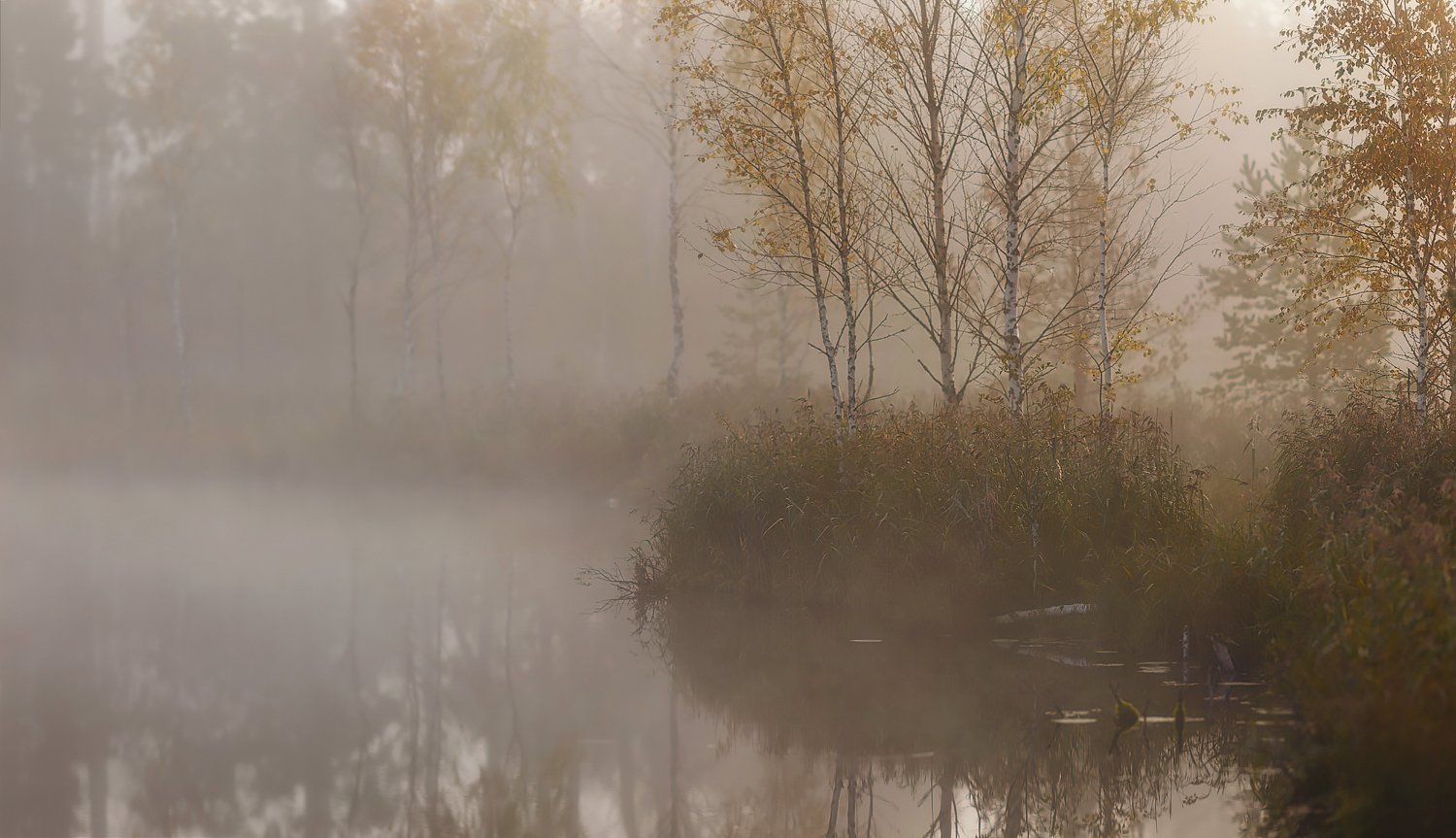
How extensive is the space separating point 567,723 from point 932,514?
14.0ft

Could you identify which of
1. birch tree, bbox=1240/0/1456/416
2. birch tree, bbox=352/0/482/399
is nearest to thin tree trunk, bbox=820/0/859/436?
birch tree, bbox=1240/0/1456/416

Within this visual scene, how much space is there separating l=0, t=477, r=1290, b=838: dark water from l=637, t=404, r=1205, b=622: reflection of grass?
55 centimetres

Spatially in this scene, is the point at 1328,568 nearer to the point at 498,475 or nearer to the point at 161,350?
the point at 498,475

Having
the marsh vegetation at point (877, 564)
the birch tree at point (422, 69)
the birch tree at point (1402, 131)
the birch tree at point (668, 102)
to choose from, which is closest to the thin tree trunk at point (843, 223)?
the marsh vegetation at point (877, 564)

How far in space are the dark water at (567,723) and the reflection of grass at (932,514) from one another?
0.55 m

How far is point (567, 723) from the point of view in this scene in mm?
9133

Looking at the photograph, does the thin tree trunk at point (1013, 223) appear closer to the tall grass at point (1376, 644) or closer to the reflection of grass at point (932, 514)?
the reflection of grass at point (932, 514)

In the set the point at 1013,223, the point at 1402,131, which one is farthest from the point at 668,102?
the point at 1402,131

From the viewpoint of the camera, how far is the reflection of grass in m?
11.0

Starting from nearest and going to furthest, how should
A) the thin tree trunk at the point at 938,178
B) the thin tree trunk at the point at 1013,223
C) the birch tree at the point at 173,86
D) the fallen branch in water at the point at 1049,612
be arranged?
1. the fallen branch in water at the point at 1049,612
2. the thin tree trunk at the point at 1013,223
3. the thin tree trunk at the point at 938,178
4. the birch tree at the point at 173,86

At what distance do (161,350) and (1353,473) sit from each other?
170 ft

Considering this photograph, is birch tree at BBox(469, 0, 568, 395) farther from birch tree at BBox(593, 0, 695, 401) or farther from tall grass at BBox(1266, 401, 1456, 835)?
tall grass at BBox(1266, 401, 1456, 835)

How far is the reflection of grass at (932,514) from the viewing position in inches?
432

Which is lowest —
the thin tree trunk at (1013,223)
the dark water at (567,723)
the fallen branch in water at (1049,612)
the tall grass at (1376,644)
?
the dark water at (567,723)
